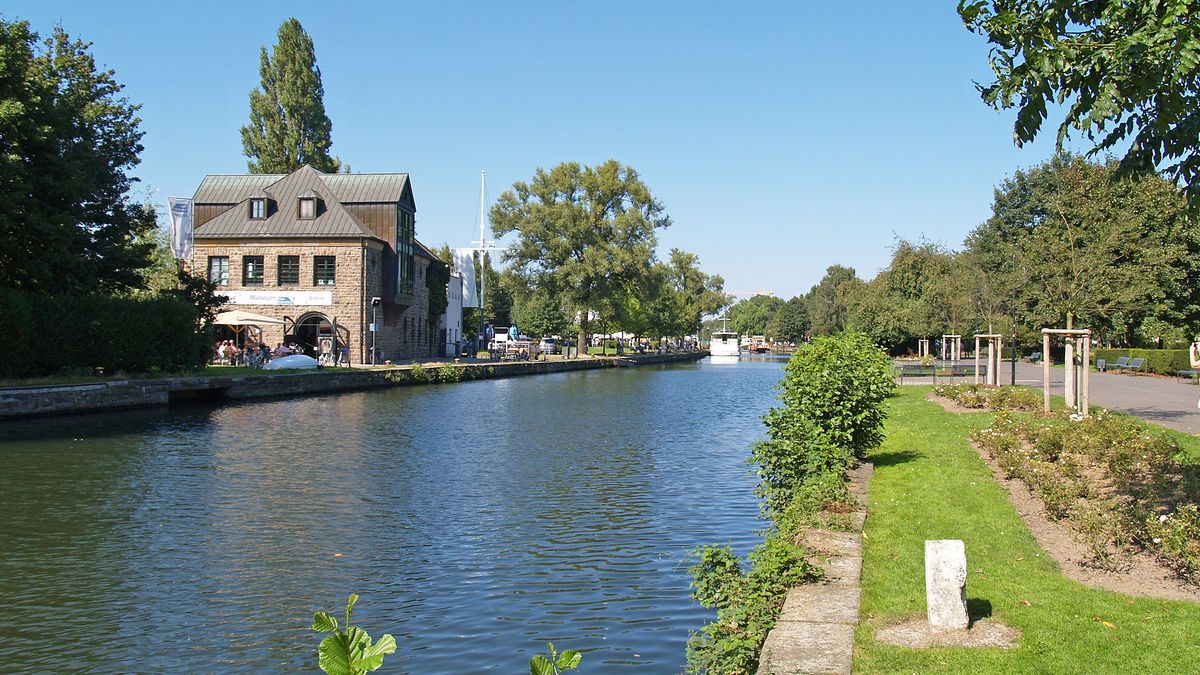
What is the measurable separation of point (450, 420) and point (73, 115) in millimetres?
17737

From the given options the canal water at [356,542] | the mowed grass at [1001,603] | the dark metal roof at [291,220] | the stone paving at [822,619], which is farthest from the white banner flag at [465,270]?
the stone paving at [822,619]

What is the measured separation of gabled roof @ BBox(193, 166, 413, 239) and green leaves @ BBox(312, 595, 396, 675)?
49114mm

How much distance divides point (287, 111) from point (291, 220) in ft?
48.3

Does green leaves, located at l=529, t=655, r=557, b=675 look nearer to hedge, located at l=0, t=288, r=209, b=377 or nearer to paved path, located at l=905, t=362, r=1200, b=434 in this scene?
paved path, located at l=905, t=362, r=1200, b=434

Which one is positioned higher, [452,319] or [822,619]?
[452,319]

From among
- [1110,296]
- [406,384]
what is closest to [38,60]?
[406,384]

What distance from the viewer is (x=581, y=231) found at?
7288cm

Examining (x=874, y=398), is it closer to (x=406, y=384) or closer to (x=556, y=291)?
(x=406, y=384)

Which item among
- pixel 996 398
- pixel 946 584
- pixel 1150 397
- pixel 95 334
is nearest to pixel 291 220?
pixel 95 334

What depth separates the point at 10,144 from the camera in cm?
2734

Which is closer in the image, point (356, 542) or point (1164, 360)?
point (356, 542)

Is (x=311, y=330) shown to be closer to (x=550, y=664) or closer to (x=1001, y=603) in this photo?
(x=1001, y=603)

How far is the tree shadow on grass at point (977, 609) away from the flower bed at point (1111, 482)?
63.6 inches

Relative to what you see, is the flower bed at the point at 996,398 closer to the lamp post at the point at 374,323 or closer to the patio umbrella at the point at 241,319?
the lamp post at the point at 374,323
